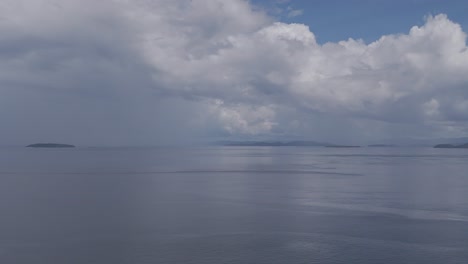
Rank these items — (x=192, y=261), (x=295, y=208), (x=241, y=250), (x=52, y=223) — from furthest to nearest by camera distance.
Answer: (x=295, y=208)
(x=52, y=223)
(x=241, y=250)
(x=192, y=261)

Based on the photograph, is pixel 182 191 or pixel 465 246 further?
pixel 182 191

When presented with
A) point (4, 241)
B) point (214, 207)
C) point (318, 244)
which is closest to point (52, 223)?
point (4, 241)

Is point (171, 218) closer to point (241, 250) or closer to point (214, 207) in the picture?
point (214, 207)

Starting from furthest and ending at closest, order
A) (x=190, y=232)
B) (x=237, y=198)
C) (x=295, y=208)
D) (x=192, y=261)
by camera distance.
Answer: (x=237, y=198) < (x=295, y=208) < (x=190, y=232) < (x=192, y=261)

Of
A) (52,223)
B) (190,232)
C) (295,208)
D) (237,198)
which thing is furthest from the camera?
(237,198)

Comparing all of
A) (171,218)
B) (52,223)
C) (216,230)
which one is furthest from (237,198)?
(52,223)

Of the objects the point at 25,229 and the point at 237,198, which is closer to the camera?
the point at 25,229

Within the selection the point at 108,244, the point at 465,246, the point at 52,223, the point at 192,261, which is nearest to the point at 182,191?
the point at 52,223

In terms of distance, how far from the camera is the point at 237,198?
3269cm

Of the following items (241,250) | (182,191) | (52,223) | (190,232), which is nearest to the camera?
(241,250)

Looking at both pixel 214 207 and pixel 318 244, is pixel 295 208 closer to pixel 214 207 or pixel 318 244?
pixel 214 207

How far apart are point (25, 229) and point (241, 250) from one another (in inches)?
419

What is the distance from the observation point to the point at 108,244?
19219 mm

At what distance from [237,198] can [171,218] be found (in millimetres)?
8967
